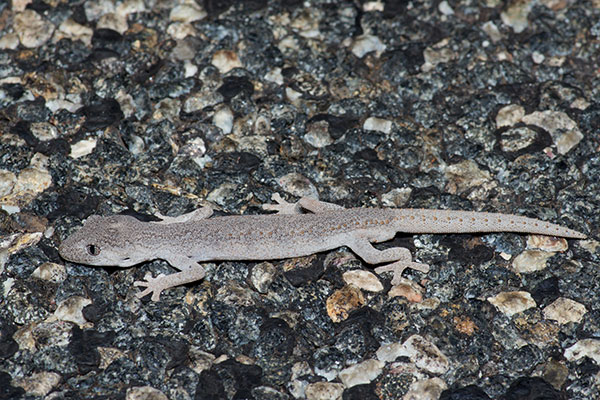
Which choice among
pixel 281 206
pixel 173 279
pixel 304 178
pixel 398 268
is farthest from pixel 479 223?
pixel 173 279

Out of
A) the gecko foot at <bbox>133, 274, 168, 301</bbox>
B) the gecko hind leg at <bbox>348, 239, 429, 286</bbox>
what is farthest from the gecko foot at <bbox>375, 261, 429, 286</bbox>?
the gecko foot at <bbox>133, 274, 168, 301</bbox>

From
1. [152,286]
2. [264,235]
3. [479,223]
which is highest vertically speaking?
[479,223]

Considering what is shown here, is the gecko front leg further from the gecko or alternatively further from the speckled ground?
the speckled ground

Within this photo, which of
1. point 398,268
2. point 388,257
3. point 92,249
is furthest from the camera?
point 388,257

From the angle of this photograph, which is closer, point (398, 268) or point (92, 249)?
point (92, 249)

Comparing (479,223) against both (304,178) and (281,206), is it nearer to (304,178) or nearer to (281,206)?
(304,178)

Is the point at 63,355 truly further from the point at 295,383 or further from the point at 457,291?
the point at 457,291

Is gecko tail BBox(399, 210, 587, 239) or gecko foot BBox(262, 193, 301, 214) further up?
gecko tail BBox(399, 210, 587, 239)
